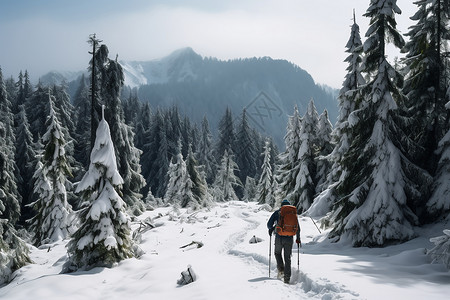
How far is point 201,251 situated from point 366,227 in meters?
7.36

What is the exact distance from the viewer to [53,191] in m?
22.7

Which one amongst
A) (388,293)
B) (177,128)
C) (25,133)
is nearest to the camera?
(388,293)

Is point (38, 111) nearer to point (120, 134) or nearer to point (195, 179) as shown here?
point (195, 179)

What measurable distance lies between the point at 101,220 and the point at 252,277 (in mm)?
6386

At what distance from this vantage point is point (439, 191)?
12836mm

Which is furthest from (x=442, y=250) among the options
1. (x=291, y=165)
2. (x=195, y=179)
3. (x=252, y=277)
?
(x=195, y=179)

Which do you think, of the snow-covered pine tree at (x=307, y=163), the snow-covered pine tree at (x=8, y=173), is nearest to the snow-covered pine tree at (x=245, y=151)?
the snow-covered pine tree at (x=307, y=163)

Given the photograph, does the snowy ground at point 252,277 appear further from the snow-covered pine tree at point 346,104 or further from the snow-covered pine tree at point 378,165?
the snow-covered pine tree at point 346,104

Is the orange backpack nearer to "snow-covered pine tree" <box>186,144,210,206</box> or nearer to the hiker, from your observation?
the hiker

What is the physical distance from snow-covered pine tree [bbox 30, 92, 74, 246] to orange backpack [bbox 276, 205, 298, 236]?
17.0 meters

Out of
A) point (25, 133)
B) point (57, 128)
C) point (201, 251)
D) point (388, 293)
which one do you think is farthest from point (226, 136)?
point (388, 293)

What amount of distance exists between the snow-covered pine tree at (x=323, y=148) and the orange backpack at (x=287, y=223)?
18961mm

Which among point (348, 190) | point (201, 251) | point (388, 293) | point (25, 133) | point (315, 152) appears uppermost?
point (25, 133)

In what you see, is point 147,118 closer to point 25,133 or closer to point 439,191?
point 25,133
